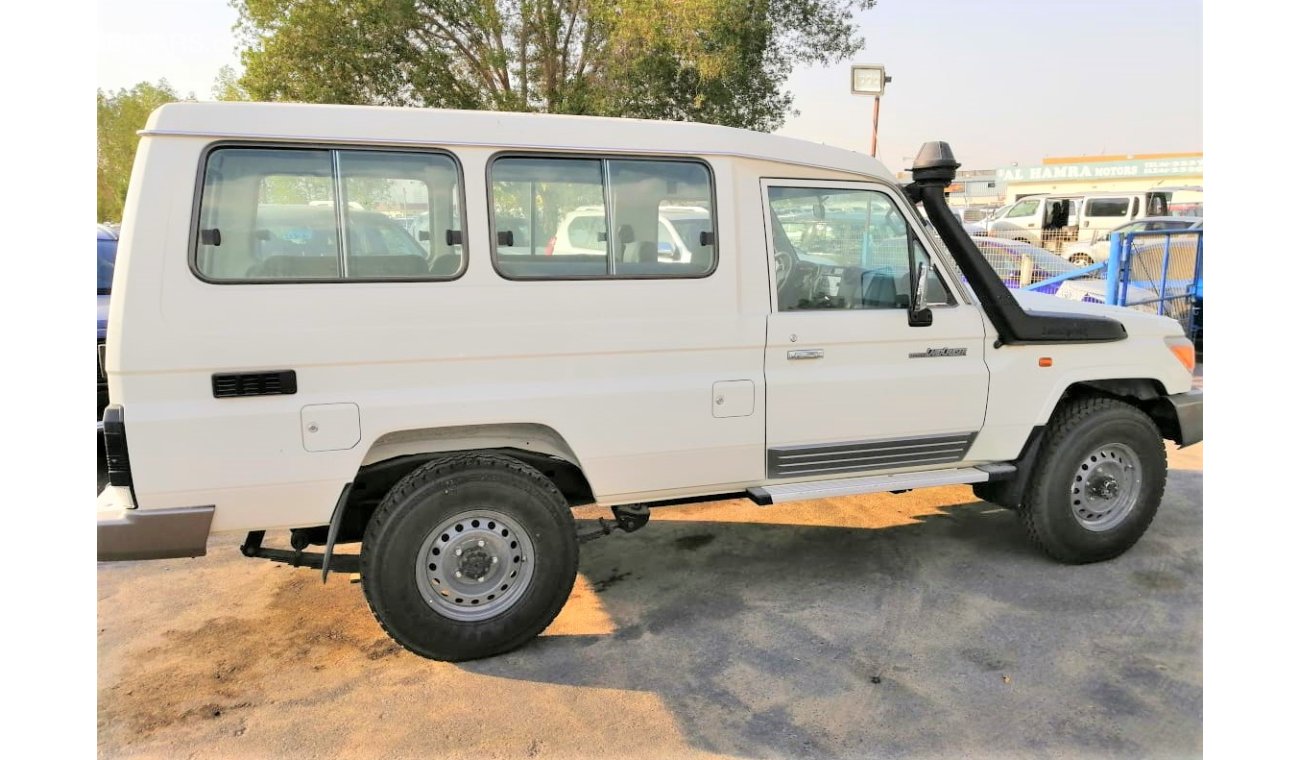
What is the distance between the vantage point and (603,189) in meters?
3.50

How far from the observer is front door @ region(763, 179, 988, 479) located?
3785 millimetres

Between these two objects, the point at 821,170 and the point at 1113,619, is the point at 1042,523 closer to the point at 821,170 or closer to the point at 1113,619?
the point at 1113,619

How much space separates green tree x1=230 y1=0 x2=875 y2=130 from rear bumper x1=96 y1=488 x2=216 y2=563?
1111 cm

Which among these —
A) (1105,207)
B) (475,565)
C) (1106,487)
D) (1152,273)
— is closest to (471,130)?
(475,565)

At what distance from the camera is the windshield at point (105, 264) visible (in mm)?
6898

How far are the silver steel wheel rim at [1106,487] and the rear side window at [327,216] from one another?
3.52 meters

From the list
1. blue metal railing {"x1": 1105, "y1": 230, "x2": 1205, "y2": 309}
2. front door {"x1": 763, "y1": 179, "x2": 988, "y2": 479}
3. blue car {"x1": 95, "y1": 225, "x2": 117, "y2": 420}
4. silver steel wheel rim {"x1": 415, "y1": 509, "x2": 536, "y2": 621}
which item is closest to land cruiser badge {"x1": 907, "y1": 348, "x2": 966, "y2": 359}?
front door {"x1": 763, "y1": 179, "x2": 988, "y2": 479}

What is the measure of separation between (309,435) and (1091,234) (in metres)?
21.8

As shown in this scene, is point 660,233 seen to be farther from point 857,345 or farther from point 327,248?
point 327,248

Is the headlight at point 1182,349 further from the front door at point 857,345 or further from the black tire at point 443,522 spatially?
the black tire at point 443,522

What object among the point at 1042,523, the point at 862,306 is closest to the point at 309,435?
the point at 862,306

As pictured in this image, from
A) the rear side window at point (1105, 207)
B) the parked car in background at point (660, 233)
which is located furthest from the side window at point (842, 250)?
the rear side window at point (1105, 207)

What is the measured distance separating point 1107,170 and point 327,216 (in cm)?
5112

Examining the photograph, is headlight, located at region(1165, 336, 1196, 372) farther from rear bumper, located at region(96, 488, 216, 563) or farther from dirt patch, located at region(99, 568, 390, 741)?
rear bumper, located at region(96, 488, 216, 563)
